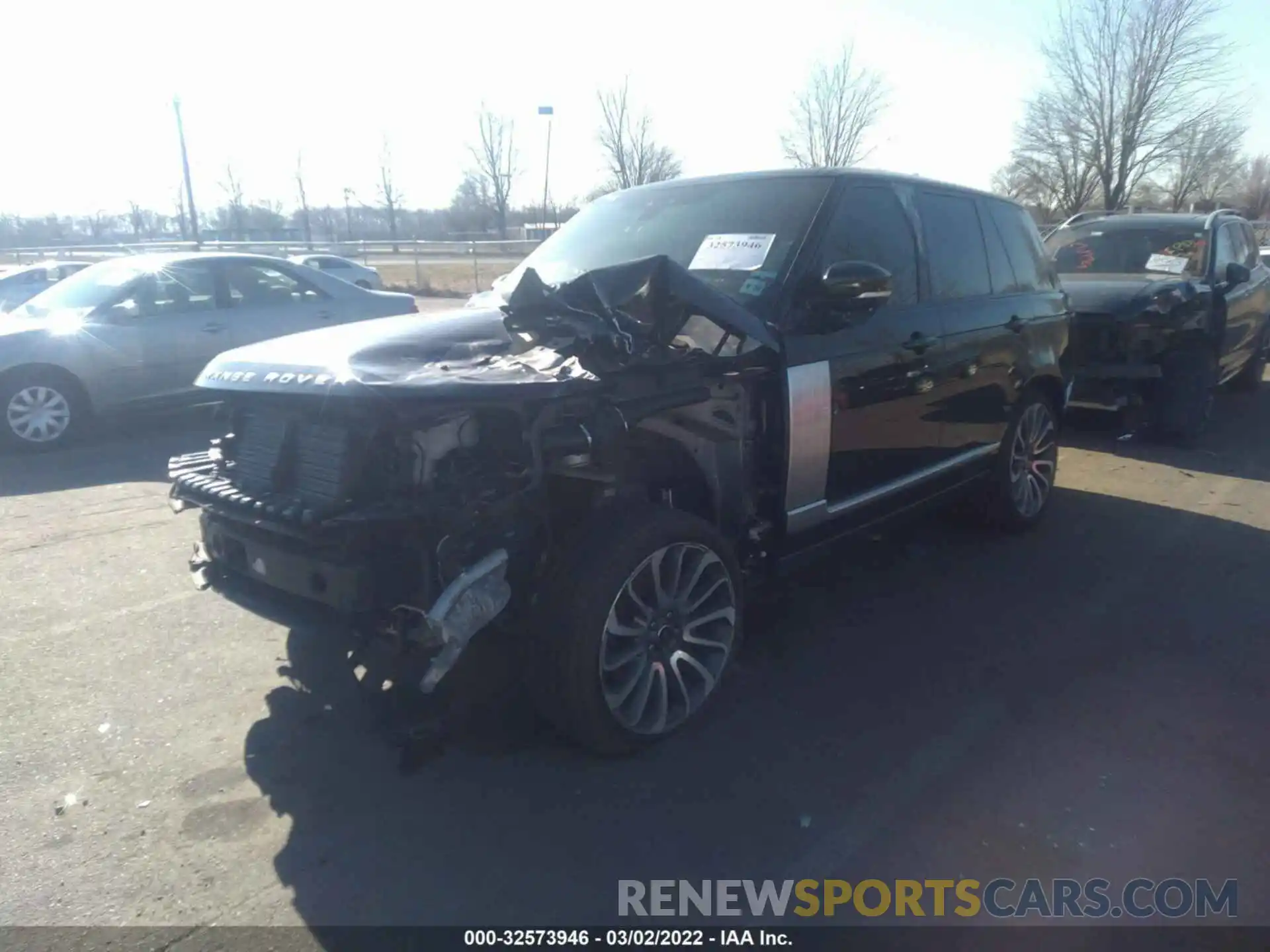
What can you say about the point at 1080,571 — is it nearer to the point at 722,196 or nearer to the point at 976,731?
the point at 976,731

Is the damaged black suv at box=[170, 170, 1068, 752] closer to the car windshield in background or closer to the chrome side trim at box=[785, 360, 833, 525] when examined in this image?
the chrome side trim at box=[785, 360, 833, 525]

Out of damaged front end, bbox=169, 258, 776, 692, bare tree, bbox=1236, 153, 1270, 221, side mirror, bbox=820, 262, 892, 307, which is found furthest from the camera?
bare tree, bbox=1236, 153, 1270, 221

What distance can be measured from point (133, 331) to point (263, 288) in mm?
1312

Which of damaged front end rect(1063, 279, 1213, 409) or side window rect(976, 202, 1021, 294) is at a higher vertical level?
side window rect(976, 202, 1021, 294)

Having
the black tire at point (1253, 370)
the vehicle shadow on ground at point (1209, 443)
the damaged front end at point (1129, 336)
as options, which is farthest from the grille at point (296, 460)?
the black tire at point (1253, 370)

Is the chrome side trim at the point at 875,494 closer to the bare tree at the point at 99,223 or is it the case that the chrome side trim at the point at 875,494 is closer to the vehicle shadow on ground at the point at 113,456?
the vehicle shadow on ground at the point at 113,456

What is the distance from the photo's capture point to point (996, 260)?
5.50 m

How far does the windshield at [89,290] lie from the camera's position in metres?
8.74

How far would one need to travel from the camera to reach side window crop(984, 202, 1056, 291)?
18.6 feet

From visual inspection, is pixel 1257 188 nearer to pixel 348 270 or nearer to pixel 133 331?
pixel 348 270

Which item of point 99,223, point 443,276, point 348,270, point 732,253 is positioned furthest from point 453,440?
point 99,223

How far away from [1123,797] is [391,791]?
7.85 feet

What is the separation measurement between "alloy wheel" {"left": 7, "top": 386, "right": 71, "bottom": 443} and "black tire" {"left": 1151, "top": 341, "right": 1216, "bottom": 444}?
9.30 metres

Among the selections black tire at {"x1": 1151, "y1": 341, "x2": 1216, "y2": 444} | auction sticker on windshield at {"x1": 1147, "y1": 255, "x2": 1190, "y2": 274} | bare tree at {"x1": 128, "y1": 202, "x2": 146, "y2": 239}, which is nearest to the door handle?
black tire at {"x1": 1151, "y1": 341, "x2": 1216, "y2": 444}
